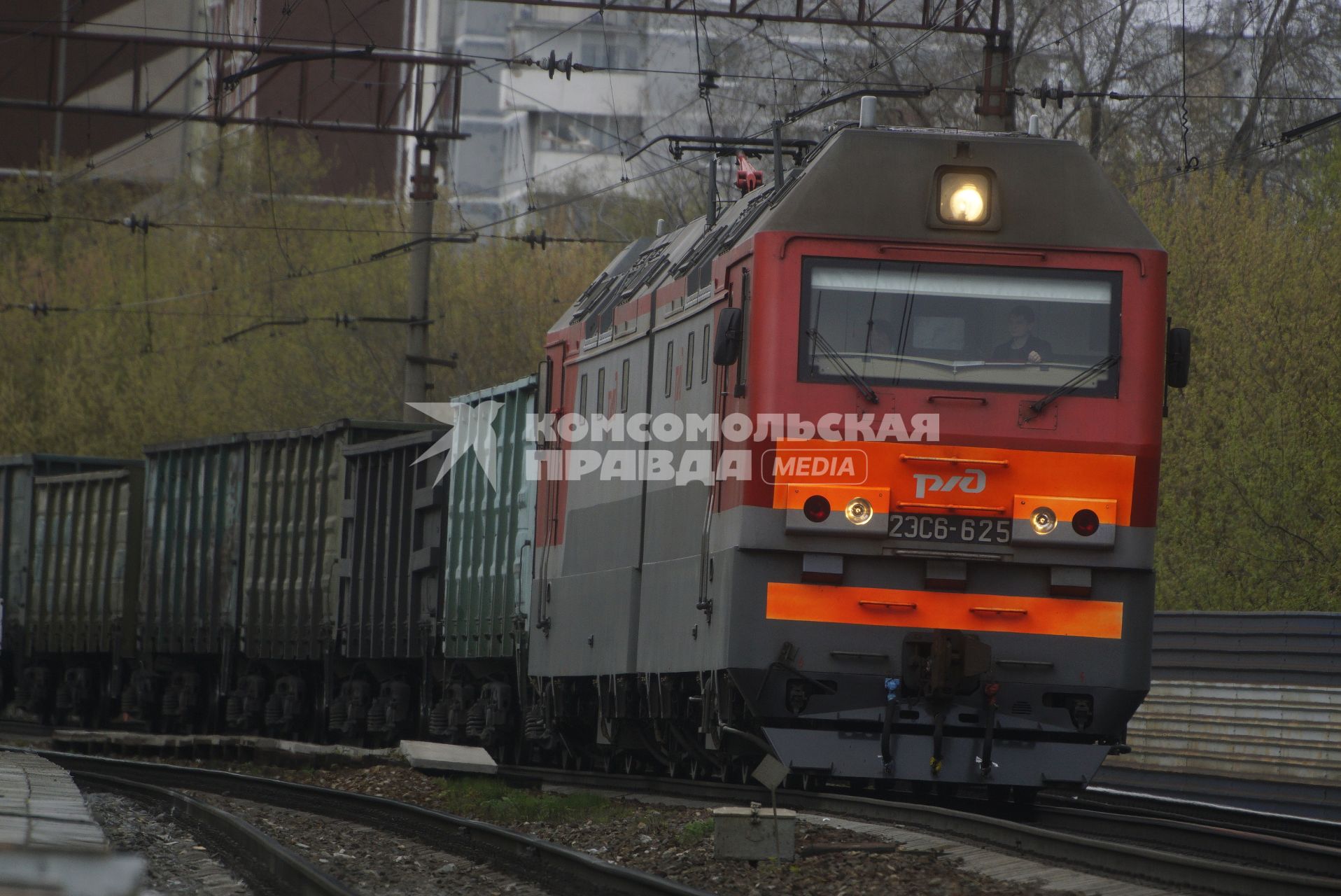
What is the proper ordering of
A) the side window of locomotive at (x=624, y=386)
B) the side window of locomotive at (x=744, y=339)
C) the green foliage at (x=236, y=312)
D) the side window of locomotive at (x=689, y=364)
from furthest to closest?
the green foliage at (x=236, y=312), the side window of locomotive at (x=624, y=386), the side window of locomotive at (x=689, y=364), the side window of locomotive at (x=744, y=339)

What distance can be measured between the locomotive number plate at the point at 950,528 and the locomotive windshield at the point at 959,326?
762mm

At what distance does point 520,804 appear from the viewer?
14852 mm

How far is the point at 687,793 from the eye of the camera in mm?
15594

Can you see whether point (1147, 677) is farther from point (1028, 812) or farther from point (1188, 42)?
point (1188, 42)

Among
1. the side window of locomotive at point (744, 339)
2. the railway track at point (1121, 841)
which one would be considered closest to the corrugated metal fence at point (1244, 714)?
the railway track at point (1121, 841)

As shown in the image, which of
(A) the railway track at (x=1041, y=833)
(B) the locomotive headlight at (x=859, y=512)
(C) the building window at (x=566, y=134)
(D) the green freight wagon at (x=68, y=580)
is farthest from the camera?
(C) the building window at (x=566, y=134)

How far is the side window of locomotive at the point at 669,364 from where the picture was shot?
14.0 meters

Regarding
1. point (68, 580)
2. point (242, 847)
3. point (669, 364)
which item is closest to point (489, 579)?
point (669, 364)

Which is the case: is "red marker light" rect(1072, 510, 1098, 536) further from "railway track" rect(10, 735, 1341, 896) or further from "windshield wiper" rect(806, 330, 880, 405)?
"railway track" rect(10, 735, 1341, 896)

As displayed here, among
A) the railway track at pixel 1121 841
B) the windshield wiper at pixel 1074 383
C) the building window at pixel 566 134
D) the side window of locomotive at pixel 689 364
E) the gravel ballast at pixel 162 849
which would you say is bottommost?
the gravel ballast at pixel 162 849

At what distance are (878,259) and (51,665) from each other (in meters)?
22.9

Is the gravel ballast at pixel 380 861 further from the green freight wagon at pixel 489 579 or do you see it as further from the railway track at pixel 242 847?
the green freight wagon at pixel 489 579

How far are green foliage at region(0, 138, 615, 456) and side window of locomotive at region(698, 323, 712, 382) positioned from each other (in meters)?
28.8

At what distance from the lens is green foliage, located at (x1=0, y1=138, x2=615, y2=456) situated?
4372 cm
